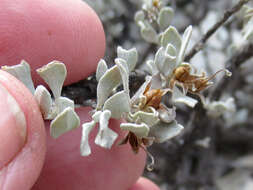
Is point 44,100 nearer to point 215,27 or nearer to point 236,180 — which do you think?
point 215,27

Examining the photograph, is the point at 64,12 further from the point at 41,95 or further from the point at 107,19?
the point at 107,19

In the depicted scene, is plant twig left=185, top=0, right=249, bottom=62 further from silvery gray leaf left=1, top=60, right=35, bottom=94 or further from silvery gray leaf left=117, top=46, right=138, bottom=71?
silvery gray leaf left=1, top=60, right=35, bottom=94

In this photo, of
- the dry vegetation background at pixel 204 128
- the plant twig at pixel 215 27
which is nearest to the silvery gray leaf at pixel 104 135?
the plant twig at pixel 215 27

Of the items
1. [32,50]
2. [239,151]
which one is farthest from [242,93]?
[32,50]

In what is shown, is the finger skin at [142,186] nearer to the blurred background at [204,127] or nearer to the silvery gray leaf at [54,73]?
the blurred background at [204,127]

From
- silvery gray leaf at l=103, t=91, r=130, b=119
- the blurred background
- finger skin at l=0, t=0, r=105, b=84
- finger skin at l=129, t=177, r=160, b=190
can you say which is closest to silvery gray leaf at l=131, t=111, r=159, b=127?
silvery gray leaf at l=103, t=91, r=130, b=119

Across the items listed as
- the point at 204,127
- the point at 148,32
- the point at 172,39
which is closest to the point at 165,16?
the point at 148,32
